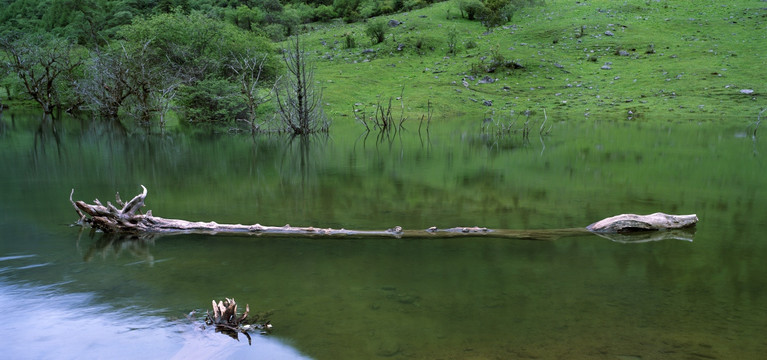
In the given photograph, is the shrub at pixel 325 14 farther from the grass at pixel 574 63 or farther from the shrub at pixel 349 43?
the shrub at pixel 349 43

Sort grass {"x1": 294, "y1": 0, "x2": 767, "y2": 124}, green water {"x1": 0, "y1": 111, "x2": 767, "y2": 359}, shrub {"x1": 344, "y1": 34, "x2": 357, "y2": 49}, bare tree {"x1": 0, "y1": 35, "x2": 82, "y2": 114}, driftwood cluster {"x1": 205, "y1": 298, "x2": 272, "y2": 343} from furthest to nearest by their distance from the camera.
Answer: shrub {"x1": 344, "y1": 34, "x2": 357, "y2": 49}, bare tree {"x1": 0, "y1": 35, "x2": 82, "y2": 114}, grass {"x1": 294, "y1": 0, "x2": 767, "y2": 124}, driftwood cluster {"x1": 205, "y1": 298, "x2": 272, "y2": 343}, green water {"x1": 0, "y1": 111, "x2": 767, "y2": 359}

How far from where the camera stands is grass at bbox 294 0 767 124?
151 ft

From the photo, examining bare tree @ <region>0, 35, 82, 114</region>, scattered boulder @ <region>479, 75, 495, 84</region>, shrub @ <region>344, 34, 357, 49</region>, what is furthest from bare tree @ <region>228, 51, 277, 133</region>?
scattered boulder @ <region>479, 75, 495, 84</region>

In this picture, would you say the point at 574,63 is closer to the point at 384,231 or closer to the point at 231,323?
the point at 384,231

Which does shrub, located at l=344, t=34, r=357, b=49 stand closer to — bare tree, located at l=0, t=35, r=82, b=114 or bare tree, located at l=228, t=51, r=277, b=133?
bare tree, located at l=228, t=51, r=277, b=133

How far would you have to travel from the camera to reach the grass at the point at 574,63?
4612 cm

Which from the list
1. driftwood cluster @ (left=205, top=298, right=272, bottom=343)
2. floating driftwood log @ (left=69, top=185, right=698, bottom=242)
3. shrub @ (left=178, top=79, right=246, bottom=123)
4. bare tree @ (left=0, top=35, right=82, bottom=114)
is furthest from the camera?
bare tree @ (left=0, top=35, right=82, bottom=114)

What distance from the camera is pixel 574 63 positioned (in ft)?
182

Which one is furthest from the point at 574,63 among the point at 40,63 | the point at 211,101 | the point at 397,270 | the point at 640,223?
the point at 40,63

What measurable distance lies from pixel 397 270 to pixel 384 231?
189cm

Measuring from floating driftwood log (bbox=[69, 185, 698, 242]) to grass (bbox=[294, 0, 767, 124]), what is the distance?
34552mm

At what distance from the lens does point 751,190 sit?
44.0 ft

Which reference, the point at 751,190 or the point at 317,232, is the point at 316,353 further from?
the point at 751,190

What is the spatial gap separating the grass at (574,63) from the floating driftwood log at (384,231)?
34.6 metres
